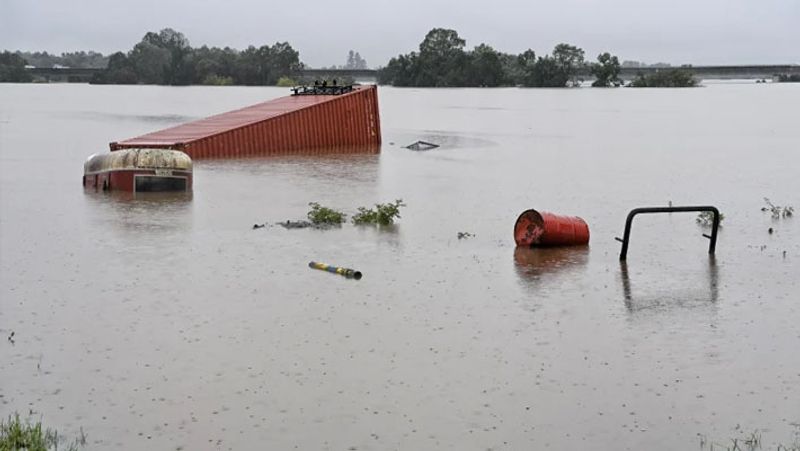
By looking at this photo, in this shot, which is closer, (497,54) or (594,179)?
(594,179)

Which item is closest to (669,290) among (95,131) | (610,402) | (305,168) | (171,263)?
(610,402)

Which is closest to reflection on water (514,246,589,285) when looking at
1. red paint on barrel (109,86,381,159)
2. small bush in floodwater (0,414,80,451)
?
small bush in floodwater (0,414,80,451)

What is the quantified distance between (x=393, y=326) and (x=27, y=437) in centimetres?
512

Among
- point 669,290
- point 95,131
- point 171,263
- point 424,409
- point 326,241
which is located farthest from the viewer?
point 95,131

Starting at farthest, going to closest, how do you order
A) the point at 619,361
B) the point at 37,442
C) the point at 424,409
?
the point at 619,361, the point at 424,409, the point at 37,442

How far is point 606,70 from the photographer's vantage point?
17550cm

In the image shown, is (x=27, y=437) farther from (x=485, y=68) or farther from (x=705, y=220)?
(x=485, y=68)

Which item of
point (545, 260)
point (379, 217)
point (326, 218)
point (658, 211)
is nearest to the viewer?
point (658, 211)

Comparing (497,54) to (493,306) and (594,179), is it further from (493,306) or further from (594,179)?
(493,306)

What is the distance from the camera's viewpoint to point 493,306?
1377cm

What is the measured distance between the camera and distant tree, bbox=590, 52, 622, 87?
173m

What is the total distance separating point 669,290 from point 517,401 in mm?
5639

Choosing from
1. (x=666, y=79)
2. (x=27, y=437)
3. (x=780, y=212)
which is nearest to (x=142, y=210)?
(x=780, y=212)

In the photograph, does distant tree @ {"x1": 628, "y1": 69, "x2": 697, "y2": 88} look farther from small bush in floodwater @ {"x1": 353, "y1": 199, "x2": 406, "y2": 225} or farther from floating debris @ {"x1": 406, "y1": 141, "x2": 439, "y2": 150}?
small bush in floodwater @ {"x1": 353, "y1": 199, "x2": 406, "y2": 225}
